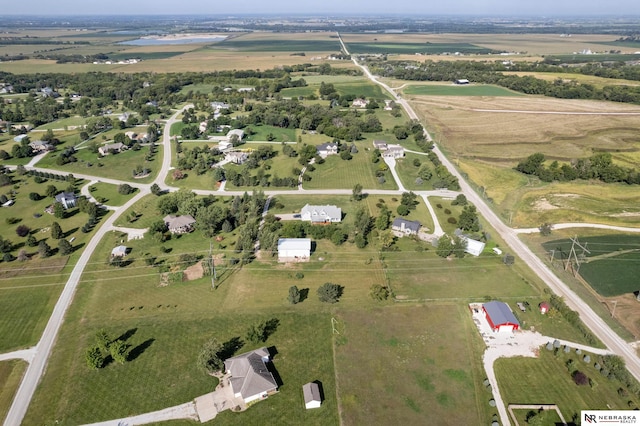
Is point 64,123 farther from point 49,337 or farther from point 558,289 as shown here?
point 558,289

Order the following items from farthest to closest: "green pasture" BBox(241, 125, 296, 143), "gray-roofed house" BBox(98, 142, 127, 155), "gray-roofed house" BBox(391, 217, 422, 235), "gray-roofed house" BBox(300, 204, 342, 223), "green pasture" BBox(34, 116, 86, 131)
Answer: "green pasture" BBox(34, 116, 86, 131) < "green pasture" BBox(241, 125, 296, 143) < "gray-roofed house" BBox(98, 142, 127, 155) < "gray-roofed house" BBox(300, 204, 342, 223) < "gray-roofed house" BBox(391, 217, 422, 235)

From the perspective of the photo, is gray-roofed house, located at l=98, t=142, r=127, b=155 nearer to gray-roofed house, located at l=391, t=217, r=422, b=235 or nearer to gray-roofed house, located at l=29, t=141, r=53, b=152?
gray-roofed house, located at l=29, t=141, r=53, b=152

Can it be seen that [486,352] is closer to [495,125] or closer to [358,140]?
[358,140]

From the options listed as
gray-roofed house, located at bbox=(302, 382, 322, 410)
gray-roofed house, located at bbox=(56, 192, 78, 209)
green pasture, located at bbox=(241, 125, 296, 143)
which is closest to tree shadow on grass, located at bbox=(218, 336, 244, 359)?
gray-roofed house, located at bbox=(302, 382, 322, 410)

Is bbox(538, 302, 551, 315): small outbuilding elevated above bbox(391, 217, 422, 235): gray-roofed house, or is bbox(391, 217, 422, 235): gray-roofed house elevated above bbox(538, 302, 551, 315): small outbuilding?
bbox(391, 217, 422, 235): gray-roofed house

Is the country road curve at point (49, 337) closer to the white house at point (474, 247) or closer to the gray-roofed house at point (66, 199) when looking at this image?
the gray-roofed house at point (66, 199)

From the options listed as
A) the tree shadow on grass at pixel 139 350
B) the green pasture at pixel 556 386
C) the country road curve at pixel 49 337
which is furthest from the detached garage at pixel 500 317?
the country road curve at pixel 49 337

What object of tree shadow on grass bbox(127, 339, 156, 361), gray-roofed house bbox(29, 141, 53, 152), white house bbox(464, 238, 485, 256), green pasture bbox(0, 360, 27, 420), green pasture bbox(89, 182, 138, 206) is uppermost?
gray-roofed house bbox(29, 141, 53, 152)

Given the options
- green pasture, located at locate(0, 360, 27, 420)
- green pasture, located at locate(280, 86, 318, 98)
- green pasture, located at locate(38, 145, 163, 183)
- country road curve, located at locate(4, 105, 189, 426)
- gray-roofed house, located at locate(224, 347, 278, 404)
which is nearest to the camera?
country road curve, located at locate(4, 105, 189, 426)
